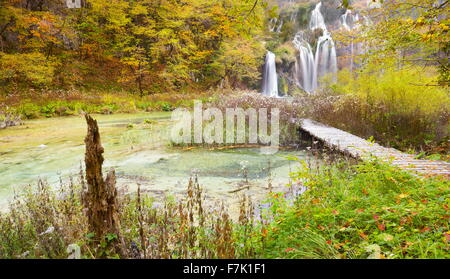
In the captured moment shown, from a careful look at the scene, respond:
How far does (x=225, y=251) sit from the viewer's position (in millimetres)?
2105

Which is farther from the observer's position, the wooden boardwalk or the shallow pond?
the shallow pond

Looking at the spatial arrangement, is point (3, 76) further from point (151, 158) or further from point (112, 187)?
point (112, 187)

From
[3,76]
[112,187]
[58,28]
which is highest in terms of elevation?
[58,28]

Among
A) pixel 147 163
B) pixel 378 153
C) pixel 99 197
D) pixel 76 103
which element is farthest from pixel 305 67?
pixel 99 197

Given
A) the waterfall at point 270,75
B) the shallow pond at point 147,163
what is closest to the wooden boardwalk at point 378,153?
the shallow pond at point 147,163

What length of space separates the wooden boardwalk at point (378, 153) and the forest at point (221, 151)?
44mm

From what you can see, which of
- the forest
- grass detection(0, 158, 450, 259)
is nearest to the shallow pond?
the forest

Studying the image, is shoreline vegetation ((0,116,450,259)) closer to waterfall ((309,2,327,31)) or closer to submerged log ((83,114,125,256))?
submerged log ((83,114,125,256))

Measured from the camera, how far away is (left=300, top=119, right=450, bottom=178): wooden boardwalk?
3688mm

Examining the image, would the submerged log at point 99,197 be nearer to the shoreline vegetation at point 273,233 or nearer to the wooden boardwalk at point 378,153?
the shoreline vegetation at point 273,233

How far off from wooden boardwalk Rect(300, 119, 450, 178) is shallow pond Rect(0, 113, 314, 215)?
0.93 metres
